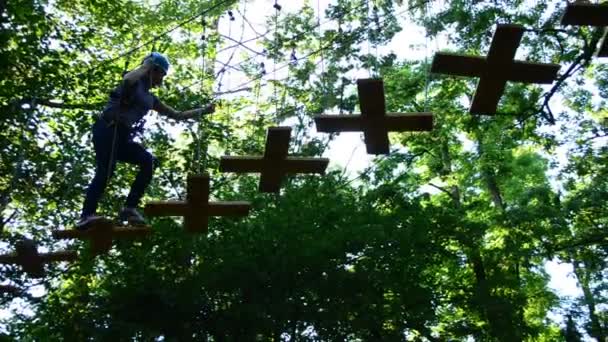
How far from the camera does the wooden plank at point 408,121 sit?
488cm

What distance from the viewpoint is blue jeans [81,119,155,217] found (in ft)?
16.3

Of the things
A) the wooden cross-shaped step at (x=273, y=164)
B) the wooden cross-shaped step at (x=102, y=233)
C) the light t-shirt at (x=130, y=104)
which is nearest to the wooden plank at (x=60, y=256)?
the wooden cross-shaped step at (x=102, y=233)

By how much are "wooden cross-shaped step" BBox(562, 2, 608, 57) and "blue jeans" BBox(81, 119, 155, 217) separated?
3209mm

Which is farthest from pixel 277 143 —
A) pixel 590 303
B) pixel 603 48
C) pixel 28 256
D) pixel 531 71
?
pixel 590 303

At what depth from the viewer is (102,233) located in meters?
Answer: 5.14

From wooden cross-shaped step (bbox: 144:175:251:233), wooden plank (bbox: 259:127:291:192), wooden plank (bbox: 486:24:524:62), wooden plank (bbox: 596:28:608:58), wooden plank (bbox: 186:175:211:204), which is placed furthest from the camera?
wooden cross-shaped step (bbox: 144:175:251:233)

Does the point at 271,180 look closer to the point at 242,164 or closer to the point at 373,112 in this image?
the point at 242,164

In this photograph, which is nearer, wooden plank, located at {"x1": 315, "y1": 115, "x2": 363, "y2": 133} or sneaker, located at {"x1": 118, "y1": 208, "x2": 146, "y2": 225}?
wooden plank, located at {"x1": 315, "y1": 115, "x2": 363, "y2": 133}

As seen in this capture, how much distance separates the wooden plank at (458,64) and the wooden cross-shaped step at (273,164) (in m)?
1.15

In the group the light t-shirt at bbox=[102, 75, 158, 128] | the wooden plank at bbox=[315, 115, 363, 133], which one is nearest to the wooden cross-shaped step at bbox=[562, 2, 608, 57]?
the wooden plank at bbox=[315, 115, 363, 133]

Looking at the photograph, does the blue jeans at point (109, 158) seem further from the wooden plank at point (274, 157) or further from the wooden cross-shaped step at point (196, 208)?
the wooden plank at point (274, 157)

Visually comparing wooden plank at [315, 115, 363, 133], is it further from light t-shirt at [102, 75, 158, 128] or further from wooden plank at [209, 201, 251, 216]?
light t-shirt at [102, 75, 158, 128]

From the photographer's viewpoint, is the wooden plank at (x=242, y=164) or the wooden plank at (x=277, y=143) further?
the wooden plank at (x=242, y=164)

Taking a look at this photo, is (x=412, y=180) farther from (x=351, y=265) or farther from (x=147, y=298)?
(x=147, y=298)
